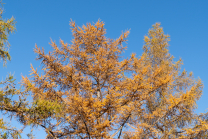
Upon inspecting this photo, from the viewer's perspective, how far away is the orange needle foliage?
558 centimetres

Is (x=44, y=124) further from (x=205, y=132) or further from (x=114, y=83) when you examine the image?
(x=205, y=132)

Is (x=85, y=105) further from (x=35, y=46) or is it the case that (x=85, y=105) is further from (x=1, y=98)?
(x=35, y=46)

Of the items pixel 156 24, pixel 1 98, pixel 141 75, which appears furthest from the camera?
pixel 156 24

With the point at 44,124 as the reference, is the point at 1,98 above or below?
above

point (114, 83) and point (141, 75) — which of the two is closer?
point (141, 75)

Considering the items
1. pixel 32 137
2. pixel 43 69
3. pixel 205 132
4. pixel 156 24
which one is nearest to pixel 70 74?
pixel 43 69

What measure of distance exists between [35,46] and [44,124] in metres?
2.81

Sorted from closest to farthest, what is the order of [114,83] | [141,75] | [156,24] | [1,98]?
[1,98]
[141,75]
[114,83]
[156,24]

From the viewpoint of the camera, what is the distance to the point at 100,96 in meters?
7.32

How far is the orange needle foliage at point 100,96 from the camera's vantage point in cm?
558

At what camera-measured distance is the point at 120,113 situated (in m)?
6.14

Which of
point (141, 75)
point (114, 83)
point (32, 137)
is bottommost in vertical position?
point (32, 137)

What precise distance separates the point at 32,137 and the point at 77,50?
3772 mm

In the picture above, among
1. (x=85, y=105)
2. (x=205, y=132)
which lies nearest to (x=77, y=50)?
(x=85, y=105)
